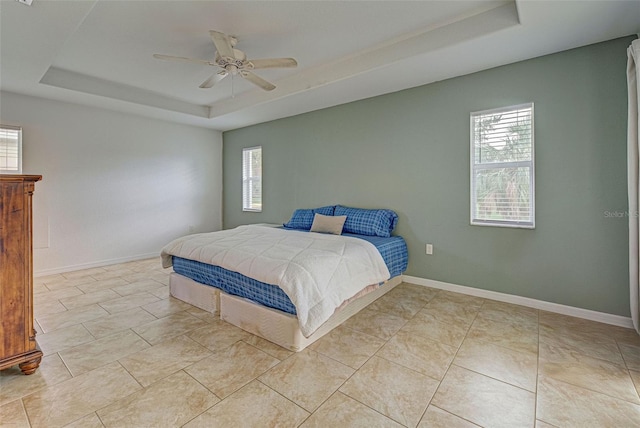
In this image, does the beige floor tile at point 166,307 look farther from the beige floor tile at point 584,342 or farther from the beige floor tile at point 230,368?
the beige floor tile at point 584,342

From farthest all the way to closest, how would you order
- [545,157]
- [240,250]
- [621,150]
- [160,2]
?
[545,157] < [240,250] < [621,150] < [160,2]

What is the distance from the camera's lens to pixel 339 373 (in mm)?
1866

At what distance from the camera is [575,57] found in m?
2.67

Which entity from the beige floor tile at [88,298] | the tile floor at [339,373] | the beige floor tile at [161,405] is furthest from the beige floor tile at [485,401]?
the beige floor tile at [88,298]

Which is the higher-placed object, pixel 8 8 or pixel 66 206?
pixel 8 8

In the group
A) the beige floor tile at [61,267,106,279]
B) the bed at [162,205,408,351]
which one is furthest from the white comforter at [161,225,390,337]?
the beige floor tile at [61,267,106,279]

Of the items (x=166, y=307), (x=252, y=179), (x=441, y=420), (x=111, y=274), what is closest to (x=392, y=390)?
(x=441, y=420)

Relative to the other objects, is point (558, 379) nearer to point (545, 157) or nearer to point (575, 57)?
point (545, 157)

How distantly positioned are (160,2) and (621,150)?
3.92 metres

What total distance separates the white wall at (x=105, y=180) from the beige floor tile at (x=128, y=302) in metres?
1.88

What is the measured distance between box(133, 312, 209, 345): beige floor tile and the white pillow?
1.83m

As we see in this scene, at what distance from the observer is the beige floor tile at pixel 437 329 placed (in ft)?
7.52

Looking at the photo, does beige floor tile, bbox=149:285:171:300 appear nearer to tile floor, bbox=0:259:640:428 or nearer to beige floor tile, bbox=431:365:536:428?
tile floor, bbox=0:259:640:428

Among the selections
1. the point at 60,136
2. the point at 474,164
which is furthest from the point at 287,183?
the point at 60,136
